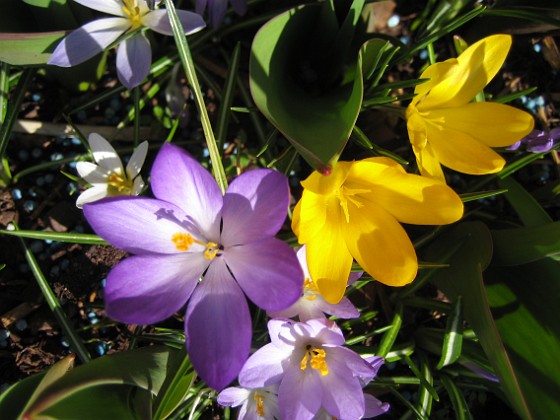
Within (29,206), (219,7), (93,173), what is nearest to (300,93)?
(219,7)

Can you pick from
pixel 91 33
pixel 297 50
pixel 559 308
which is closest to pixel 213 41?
pixel 297 50

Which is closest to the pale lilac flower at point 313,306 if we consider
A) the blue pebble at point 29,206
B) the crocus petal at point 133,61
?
the crocus petal at point 133,61

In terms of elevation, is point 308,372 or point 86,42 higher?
point 86,42

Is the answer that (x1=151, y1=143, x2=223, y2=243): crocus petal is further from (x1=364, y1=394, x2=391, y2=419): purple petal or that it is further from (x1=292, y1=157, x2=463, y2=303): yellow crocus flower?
(x1=364, y1=394, x2=391, y2=419): purple petal

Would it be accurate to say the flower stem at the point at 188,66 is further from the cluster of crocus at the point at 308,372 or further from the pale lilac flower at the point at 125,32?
the cluster of crocus at the point at 308,372

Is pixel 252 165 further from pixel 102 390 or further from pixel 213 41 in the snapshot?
pixel 102 390

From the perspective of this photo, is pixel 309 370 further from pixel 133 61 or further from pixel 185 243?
pixel 133 61

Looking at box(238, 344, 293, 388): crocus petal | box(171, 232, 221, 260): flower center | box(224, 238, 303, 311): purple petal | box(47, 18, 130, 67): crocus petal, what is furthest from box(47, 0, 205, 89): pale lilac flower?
box(238, 344, 293, 388): crocus petal
